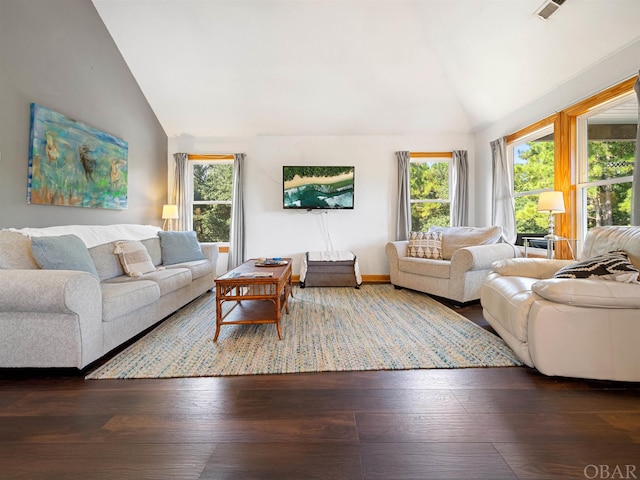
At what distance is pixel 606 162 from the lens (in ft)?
9.20

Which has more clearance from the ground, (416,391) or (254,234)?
(254,234)

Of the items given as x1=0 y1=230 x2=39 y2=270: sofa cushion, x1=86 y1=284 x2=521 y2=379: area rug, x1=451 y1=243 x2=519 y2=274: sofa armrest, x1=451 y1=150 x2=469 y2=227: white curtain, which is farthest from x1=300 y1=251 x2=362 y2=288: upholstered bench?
x1=0 y1=230 x2=39 y2=270: sofa cushion

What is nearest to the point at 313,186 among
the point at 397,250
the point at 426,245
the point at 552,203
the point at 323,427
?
the point at 397,250

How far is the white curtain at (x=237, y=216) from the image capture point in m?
4.61

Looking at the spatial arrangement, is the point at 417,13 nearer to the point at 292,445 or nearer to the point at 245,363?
the point at 245,363

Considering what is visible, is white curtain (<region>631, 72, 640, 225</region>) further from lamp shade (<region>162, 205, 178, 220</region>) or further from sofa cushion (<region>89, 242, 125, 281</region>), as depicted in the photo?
lamp shade (<region>162, 205, 178, 220</region>)

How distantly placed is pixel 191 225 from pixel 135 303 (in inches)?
115

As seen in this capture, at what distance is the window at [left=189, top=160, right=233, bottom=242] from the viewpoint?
4.86m

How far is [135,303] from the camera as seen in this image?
2.15 meters

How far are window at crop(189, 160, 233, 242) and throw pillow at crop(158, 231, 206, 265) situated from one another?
1.13 metres

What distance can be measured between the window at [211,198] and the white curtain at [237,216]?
0.27 metres

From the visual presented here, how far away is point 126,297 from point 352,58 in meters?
3.62

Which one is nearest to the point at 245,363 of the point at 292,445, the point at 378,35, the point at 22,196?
the point at 292,445

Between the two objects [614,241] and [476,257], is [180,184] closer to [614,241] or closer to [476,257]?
[476,257]
